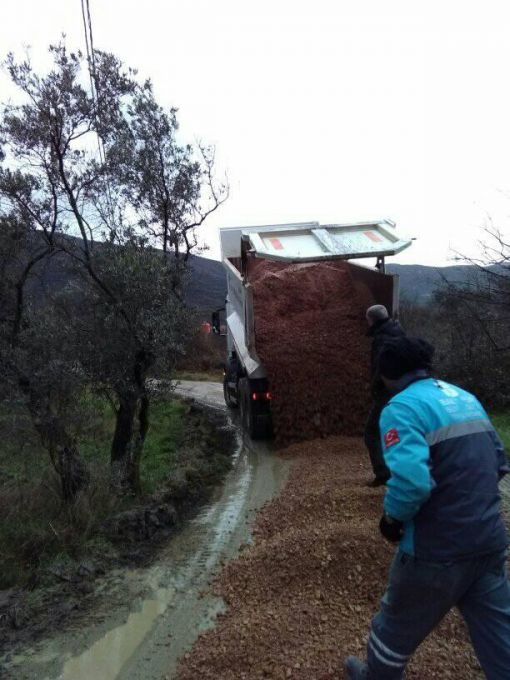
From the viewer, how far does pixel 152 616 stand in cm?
392

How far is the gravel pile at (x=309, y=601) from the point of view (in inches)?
120

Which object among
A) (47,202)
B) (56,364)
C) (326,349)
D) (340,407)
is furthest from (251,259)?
(56,364)

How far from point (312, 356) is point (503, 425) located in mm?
4448

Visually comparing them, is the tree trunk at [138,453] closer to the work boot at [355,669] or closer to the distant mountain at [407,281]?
the work boot at [355,669]

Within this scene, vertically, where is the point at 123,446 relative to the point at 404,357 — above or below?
below

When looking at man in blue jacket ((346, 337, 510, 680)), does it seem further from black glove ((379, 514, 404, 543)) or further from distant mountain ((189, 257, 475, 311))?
distant mountain ((189, 257, 475, 311))

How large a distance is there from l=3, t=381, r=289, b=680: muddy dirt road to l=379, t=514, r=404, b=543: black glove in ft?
5.73

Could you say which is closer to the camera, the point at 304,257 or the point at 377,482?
the point at 377,482

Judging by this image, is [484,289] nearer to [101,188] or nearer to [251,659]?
[101,188]

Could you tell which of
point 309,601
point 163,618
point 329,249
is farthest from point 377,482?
point 329,249

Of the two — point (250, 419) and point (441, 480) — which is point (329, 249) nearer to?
point (250, 419)

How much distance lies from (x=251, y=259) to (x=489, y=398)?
610cm

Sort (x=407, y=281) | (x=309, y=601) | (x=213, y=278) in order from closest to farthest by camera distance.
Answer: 1. (x=309, y=601)
2. (x=407, y=281)
3. (x=213, y=278)

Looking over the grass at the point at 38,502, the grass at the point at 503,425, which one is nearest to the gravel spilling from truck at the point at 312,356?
the grass at the point at 38,502
